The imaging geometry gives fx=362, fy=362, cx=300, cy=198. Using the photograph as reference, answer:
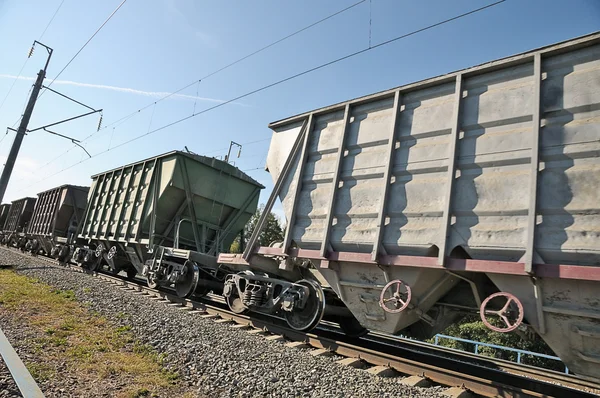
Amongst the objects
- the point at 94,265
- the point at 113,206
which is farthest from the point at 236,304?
the point at 94,265

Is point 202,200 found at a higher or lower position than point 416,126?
lower

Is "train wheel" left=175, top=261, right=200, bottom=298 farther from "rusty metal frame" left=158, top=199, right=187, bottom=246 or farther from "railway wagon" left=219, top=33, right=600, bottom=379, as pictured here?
"railway wagon" left=219, top=33, right=600, bottom=379

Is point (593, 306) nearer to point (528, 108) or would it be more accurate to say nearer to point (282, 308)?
point (528, 108)

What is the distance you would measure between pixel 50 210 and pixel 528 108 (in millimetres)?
19503

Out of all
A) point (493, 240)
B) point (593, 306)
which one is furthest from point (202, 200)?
point (593, 306)

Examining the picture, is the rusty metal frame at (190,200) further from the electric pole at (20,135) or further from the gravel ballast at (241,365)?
the electric pole at (20,135)

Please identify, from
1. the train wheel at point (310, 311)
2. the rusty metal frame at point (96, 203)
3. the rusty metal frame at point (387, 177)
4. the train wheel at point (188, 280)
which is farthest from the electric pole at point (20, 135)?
the rusty metal frame at point (387, 177)

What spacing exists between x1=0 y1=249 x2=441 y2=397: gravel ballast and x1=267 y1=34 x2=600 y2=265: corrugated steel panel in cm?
146

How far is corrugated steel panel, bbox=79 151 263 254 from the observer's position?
9250 millimetres

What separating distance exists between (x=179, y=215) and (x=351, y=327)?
17.7ft

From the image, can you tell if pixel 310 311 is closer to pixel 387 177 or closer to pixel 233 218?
pixel 387 177

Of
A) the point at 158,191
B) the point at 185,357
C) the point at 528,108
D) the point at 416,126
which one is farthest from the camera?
the point at 158,191

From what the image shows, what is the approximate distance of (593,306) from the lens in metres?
3.16

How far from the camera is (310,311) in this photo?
18.5ft
